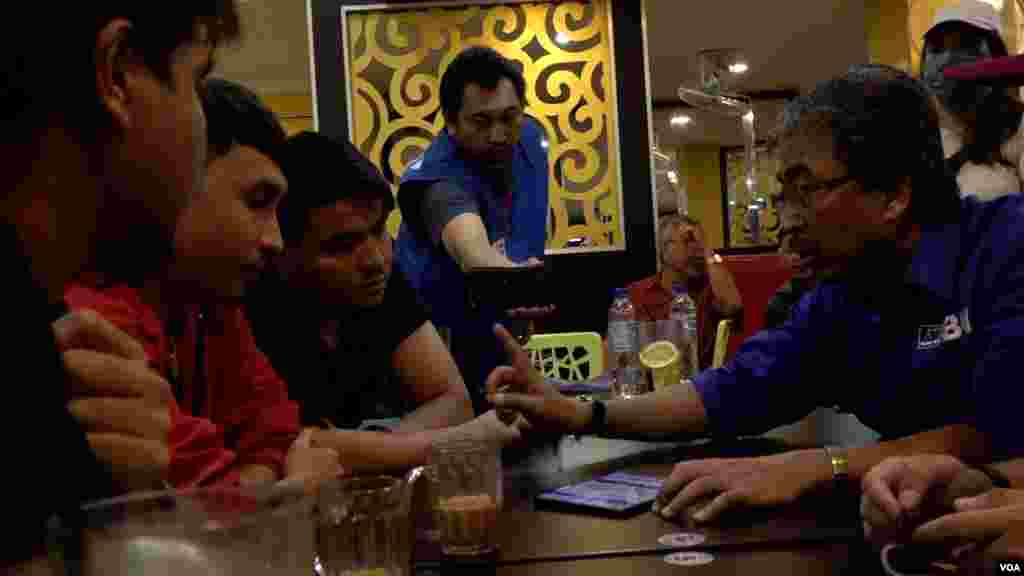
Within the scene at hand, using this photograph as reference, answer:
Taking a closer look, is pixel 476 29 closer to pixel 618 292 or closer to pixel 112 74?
pixel 618 292

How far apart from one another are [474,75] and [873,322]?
1.37 meters

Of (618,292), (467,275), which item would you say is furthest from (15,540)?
(618,292)

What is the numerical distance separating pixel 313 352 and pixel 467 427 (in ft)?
1.05

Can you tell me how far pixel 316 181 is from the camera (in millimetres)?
1586

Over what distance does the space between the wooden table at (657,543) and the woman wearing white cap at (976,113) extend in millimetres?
1512

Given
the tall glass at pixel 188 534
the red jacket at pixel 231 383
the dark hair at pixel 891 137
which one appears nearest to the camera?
the tall glass at pixel 188 534

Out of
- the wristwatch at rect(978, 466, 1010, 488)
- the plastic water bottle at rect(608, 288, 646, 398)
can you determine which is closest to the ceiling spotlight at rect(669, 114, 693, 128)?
the plastic water bottle at rect(608, 288, 646, 398)

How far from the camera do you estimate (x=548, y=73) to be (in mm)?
4426

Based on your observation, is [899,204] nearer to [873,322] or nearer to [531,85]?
[873,322]

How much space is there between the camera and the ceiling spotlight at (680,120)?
404 inches

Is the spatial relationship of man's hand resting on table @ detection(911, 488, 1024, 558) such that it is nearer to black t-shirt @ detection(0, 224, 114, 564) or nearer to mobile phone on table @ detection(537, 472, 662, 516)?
mobile phone on table @ detection(537, 472, 662, 516)

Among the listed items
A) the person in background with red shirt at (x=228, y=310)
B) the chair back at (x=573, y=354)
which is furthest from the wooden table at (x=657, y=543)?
the chair back at (x=573, y=354)

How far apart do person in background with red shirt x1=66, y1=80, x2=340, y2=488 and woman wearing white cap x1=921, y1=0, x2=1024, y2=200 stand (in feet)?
5.72

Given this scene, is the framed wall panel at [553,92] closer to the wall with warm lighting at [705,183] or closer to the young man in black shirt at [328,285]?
the young man in black shirt at [328,285]
